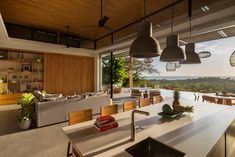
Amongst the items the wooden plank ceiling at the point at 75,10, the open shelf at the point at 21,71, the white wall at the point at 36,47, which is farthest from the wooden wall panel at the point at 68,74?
the wooden plank ceiling at the point at 75,10

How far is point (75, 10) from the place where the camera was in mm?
4129

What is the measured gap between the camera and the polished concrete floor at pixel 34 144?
250 cm

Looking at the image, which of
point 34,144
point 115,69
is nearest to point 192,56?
point 34,144

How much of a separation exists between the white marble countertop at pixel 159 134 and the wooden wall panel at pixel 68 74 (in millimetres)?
5656

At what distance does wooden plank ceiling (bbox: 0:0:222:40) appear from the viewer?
364 cm

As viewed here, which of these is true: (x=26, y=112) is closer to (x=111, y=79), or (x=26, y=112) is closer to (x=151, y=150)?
(x=151, y=150)

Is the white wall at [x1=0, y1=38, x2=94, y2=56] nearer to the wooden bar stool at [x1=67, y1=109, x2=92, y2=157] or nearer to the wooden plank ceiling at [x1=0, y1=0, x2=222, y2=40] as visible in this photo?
the wooden plank ceiling at [x1=0, y1=0, x2=222, y2=40]

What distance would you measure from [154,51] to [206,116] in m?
1.36

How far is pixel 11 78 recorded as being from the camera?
21.0ft

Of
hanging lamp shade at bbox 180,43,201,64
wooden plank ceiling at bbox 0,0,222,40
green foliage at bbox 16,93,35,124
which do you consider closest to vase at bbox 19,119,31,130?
green foliage at bbox 16,93,35,124

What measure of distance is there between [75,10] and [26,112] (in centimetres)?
321

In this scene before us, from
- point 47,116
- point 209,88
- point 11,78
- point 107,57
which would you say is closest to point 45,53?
point 11,78

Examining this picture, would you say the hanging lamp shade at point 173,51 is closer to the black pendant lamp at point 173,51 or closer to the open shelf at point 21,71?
the black pendant lamp at point 173,51

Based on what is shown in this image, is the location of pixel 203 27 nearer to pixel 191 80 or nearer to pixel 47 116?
pixel 47 116
